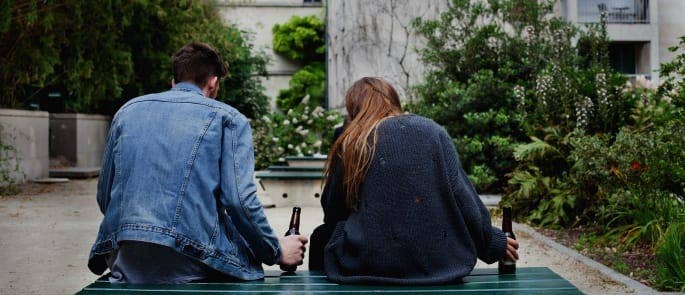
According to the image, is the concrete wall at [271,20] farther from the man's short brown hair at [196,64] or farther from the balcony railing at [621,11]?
the man's short brown hair at [196,64]

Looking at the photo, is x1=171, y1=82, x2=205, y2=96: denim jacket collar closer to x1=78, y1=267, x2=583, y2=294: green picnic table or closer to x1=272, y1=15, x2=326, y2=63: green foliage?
x1=78, y1=267, x2=583, y2=294: green picnic table

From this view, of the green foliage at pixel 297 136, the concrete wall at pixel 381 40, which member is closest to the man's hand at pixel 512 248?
the concrete wall at pixel 381 40

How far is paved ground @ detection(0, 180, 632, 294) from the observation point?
6.07 metres

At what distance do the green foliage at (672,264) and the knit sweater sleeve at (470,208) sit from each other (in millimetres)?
2449

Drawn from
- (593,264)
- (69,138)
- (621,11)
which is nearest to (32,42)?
(69,138)

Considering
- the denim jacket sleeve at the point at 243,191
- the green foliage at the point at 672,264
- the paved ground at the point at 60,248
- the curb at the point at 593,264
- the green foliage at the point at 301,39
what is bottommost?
the paved ground at the point at 60,248

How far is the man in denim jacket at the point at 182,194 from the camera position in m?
3.28

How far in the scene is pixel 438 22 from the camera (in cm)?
1332

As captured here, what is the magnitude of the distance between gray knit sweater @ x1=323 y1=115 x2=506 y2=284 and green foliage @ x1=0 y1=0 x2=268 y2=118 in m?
12.1

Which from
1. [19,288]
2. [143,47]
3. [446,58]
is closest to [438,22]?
[446,58]

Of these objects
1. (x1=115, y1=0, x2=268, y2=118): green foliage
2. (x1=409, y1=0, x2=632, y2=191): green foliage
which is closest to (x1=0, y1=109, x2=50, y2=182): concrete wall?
(x1=115, y1=0, x2=268, y2=118): green foliage

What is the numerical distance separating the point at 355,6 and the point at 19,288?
34.4 feet

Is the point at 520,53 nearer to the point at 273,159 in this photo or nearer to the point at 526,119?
the point at 526,119

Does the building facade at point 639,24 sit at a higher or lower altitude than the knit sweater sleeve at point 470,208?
higher
